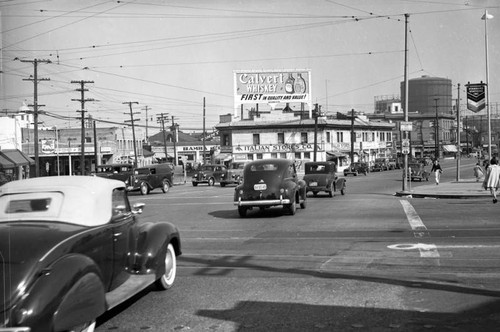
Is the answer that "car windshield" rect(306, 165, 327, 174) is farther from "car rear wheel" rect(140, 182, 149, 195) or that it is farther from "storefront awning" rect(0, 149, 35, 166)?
"storefront awning" rect(0, 149, 35, 166)

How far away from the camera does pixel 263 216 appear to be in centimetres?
1800

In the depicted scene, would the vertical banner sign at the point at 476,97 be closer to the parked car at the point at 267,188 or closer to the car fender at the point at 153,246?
the parked car at the point at 267,188

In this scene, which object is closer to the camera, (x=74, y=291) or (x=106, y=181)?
(x=74, y=291)

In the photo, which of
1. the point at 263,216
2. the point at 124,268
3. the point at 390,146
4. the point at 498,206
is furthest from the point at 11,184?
the point at 390,146

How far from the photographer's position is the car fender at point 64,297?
14.3 feet

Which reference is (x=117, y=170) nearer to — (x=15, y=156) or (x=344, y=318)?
(x=15, y=156)

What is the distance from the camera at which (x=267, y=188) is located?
17656mm

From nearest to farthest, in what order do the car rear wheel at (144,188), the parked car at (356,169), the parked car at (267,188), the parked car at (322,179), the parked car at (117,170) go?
the parked car at (267,188) < the parked car at (322,179) < the parked car at (117,170) < the car rear wheel at (144,188) < the parked car at (356,169)

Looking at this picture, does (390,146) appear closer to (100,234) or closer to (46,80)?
(46,80)

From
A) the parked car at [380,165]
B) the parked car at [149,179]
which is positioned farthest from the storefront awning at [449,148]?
the parked car at [149,179]

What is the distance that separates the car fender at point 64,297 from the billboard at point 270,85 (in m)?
68.7

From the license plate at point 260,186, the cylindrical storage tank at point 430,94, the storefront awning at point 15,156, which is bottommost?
the license plate at point 260,186

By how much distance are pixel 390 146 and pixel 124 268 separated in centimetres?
9792

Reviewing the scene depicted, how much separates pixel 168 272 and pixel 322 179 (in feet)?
65.8
